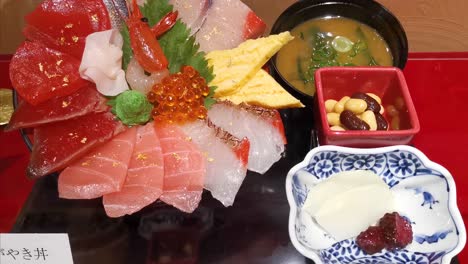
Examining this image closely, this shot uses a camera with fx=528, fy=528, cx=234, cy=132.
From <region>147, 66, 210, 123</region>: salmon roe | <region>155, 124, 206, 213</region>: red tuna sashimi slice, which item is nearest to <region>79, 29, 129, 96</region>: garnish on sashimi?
<region>147, 66, 210, 123</region>: salmon roe

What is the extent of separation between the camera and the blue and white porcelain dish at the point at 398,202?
1.32 m

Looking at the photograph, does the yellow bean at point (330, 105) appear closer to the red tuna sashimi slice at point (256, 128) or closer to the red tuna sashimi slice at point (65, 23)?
the red tuna sashimi slice at point (256, 128)

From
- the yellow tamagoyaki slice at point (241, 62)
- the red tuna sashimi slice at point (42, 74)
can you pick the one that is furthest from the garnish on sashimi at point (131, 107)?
the yellow tamagoyaki slice at point (241, 62)

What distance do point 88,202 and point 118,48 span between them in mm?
466

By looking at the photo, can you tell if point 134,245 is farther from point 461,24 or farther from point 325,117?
point 461,24

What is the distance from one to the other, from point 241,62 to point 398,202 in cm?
61

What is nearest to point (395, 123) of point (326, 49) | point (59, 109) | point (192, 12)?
point (326, 49)

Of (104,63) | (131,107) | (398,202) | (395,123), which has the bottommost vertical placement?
(398,202)

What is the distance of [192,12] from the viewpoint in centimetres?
172

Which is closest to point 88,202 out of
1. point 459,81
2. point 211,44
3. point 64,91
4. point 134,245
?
point 134,245

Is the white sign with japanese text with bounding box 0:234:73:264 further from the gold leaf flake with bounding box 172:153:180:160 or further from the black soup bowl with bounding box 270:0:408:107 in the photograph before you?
the black soup bowl with bounding box 270:0:408:107

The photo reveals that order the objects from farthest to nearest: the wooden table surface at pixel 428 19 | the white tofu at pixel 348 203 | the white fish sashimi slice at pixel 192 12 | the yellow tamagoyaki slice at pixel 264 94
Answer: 1. the wooden table surface at pixel 428 19
2. the white fish sashimi slice at pixel 192 12
3. the yellow tamagoyaki slice at pixel 264 94
4. the white tofu at pixel 348 203

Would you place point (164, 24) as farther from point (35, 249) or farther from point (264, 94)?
point (35, 249)

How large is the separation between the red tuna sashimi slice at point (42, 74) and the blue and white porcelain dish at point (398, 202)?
0.70 m
